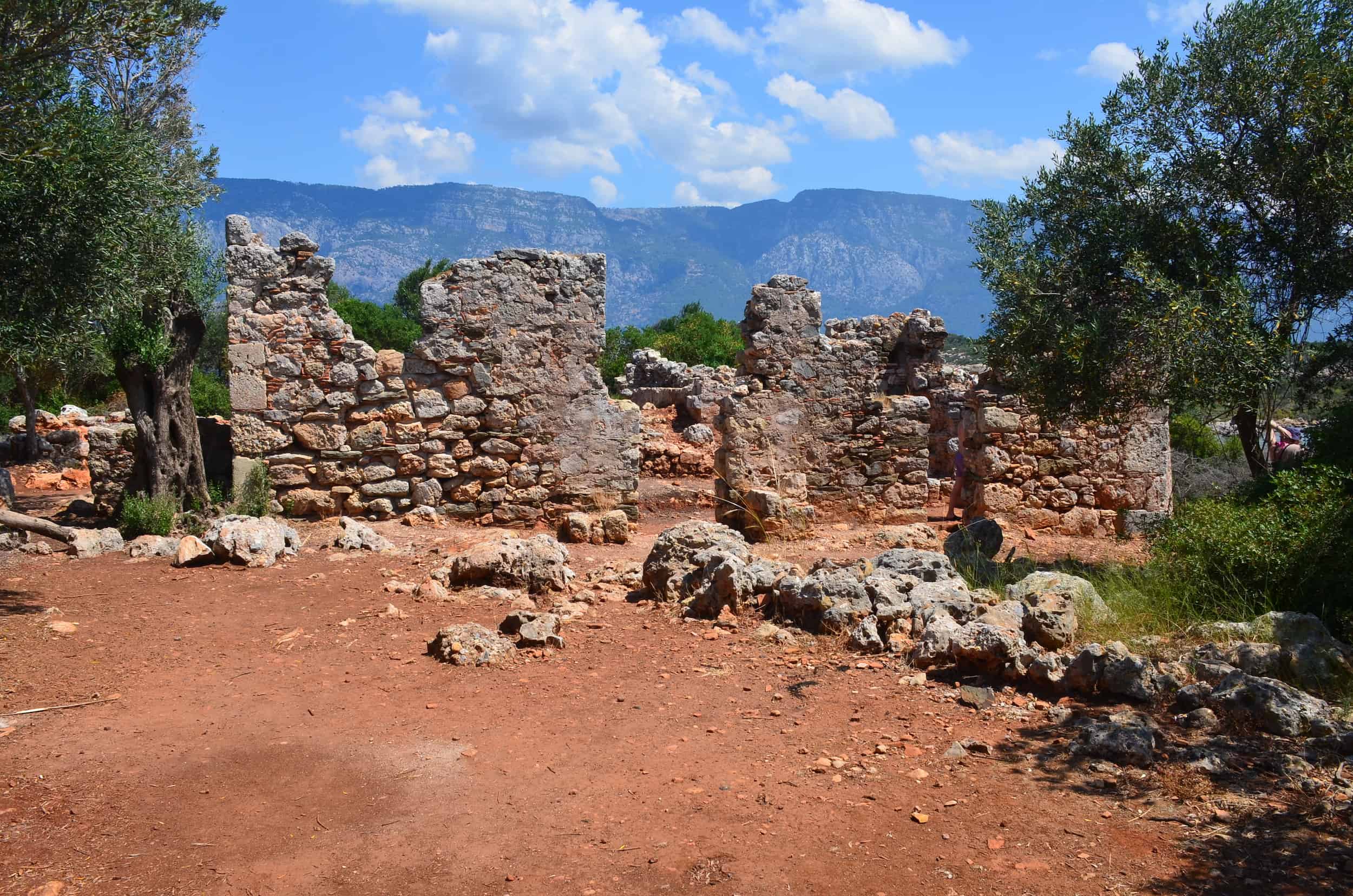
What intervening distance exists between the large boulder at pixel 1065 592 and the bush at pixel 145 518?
7950 millimetres

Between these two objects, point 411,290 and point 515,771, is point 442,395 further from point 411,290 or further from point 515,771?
point 411,290

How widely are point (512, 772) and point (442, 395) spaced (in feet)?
21.4

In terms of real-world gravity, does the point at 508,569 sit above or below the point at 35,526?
below

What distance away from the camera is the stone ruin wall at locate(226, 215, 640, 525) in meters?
10.0

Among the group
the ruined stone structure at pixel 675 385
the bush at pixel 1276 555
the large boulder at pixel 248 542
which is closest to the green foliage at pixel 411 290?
the ruined stone structure at pixel 675 385

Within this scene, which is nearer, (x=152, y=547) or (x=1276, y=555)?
(x=1276, y=555)

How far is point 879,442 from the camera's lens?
38.0 feet

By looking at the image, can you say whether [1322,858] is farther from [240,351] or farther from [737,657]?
[240,351]

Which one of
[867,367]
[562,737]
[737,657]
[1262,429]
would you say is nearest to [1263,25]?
[1262,429]

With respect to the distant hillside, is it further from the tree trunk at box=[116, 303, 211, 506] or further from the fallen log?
the fallen log

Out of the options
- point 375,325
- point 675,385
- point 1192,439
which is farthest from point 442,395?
point 375,325

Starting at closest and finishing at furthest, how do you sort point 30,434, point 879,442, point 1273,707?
point 1273,707 < point 879,442 < point 30,434

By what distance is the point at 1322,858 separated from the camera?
3.59 metres

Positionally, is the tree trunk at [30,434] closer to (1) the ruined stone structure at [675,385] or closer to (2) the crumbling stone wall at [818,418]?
(1) the ruined stone structure at [675,385]
